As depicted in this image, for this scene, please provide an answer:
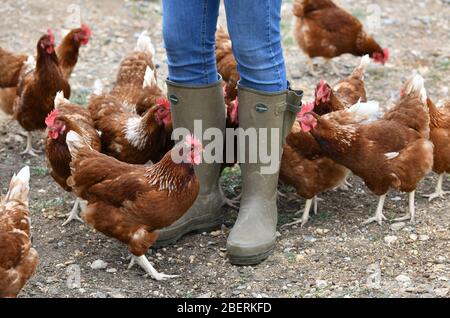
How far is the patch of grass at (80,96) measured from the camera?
227 inches

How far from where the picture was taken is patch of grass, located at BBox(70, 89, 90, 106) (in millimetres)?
5762

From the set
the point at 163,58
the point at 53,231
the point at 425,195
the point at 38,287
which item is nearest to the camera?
the point at 38,287

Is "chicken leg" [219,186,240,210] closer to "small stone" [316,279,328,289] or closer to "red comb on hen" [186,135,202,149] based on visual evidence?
"red comb on hen" [186,135,202,149]

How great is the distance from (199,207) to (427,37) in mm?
4234

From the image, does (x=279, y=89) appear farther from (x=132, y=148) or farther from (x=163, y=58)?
(x=163, y=58)

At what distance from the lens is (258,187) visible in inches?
147

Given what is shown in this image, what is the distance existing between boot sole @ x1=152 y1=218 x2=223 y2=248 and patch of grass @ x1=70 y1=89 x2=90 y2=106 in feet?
7.13

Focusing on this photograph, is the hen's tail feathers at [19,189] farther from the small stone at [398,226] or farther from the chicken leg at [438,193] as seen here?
the chicken leg at [438,193]

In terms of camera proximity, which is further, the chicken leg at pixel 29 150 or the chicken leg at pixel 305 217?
the chicken leg at pixel 29 150

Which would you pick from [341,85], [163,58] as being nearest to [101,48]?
[163,58]

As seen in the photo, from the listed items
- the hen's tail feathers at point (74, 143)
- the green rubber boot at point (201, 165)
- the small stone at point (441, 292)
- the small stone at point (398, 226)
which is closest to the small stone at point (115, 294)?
the green rubber boot at point (201, 165)

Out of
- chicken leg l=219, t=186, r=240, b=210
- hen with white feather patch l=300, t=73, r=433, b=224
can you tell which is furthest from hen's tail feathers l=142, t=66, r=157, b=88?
hen with white feather patch l=300, t=73, r=433, b=224

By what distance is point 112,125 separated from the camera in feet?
14.4

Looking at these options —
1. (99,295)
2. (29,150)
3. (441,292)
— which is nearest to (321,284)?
(441,292)
